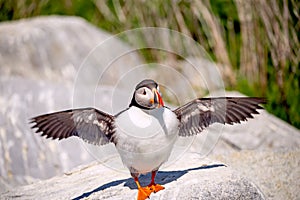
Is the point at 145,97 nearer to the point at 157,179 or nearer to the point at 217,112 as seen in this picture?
the point at 217,112

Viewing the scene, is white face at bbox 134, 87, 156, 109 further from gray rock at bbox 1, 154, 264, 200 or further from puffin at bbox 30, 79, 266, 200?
gray rock at bbox 1, 154, 264, 200

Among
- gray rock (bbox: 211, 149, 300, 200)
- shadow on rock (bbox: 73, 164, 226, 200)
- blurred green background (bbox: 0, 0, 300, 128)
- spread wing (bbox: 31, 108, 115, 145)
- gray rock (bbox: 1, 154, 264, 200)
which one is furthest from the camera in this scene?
blurred green background (bbox: 0, 0, 300, 128)

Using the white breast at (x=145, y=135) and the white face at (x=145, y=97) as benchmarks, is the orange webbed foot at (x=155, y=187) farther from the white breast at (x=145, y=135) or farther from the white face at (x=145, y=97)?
the white face at (x=145, y=97)

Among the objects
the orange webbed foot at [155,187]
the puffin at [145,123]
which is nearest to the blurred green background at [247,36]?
the puffin at [145,123]

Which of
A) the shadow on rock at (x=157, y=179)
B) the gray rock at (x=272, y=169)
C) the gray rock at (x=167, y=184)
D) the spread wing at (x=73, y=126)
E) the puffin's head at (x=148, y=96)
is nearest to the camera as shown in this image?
the puffin's head at (x=148, y=96)

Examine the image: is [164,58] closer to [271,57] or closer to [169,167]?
[271,57]

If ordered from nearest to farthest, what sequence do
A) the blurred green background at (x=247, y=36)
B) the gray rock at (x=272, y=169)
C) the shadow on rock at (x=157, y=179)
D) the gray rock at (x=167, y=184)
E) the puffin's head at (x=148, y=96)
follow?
1. the puffin's head at (x=148, y=96)
2. the gray rock at (x=167, y=184)
3. the shadow on rock at (x=157, y=179)
4. the gray rock at (x=272, y=169)
5. the blurred green background at (x=247, y=36)

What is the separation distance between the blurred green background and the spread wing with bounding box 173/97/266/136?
9.89ft

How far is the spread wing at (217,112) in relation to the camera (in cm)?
405

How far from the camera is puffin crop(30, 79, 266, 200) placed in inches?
146

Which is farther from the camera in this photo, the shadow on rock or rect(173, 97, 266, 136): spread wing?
the shadow on rock

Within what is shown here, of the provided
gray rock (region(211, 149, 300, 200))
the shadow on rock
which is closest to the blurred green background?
gray rock (region(211, 149, 300, 200))

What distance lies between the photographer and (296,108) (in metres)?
7.32

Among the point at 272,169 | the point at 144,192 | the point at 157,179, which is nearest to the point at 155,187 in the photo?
the point at 144,192
